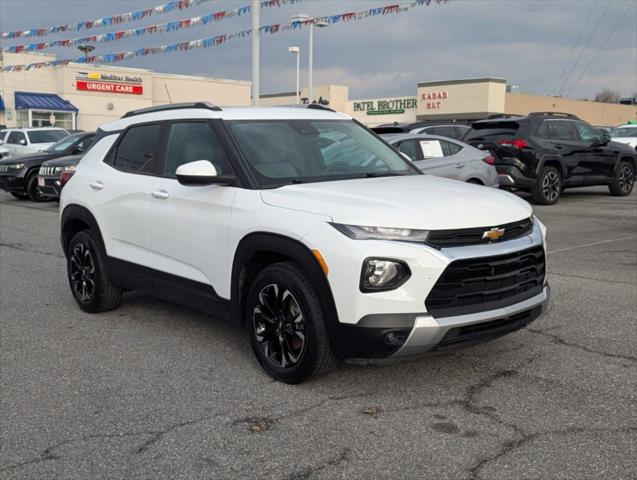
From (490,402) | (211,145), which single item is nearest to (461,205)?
(490,402)

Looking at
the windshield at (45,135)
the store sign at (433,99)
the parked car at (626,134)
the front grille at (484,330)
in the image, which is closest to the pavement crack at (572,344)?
the front grille at (484,330)

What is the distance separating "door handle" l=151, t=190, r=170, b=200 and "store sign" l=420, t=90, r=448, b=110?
5311cm

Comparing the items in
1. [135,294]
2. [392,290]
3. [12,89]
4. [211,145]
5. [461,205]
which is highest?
[12,89]

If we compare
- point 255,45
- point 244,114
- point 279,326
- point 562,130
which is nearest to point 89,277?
point 244,114

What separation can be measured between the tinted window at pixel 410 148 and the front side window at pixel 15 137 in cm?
1404

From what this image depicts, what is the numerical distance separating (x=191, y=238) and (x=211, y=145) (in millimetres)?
698

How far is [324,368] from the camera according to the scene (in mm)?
4266

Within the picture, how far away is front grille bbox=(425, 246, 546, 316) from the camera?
3951 mm

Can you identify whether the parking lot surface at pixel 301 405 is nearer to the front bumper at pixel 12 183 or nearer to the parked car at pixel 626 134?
the front bumper at pixel 12 183

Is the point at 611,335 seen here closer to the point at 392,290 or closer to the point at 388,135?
the point at 392,290

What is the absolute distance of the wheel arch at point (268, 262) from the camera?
4051 millimetres

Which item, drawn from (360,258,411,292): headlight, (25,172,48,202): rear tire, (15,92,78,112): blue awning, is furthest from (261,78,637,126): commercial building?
(360,258,411,292): headlight

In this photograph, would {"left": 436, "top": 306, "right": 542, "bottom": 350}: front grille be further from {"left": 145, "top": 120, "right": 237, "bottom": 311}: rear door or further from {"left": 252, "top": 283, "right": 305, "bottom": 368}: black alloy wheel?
{"left": 145, "top": 120, "right": 237, "bottom": 311}: rear door

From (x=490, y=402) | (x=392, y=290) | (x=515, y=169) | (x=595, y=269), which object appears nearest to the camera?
(x=392, y=290)
